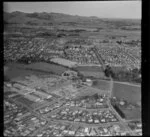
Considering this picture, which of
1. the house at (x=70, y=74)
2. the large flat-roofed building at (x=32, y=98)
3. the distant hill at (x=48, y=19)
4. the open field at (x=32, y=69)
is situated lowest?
the large flat-roofed building at (x=32, y=98)

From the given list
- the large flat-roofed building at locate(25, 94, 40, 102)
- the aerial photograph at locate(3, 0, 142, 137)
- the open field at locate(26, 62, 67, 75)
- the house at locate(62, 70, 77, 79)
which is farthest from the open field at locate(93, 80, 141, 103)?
the large flat-roofed building at locate(25, 94, 40, 102)

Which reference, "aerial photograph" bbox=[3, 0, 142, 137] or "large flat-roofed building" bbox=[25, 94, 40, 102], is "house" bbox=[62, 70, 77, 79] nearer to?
"aerial photograph" bbox=[3, 0, 142, 137]

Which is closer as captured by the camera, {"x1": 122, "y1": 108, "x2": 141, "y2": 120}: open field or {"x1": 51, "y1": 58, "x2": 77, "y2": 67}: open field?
{"x1": 122, "y1": 108, "x2": 141, "y2": 120}: open field

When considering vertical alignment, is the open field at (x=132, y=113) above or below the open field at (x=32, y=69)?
below

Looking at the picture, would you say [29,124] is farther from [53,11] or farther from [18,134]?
[53,11]

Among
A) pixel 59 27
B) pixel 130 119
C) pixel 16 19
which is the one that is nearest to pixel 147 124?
pixel 130 119

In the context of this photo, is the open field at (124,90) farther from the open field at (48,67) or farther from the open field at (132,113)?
the open field at (48,67)

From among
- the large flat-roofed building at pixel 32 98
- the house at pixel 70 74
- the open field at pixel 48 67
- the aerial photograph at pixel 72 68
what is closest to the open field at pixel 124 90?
the aerial photograph at pixel 72 68
